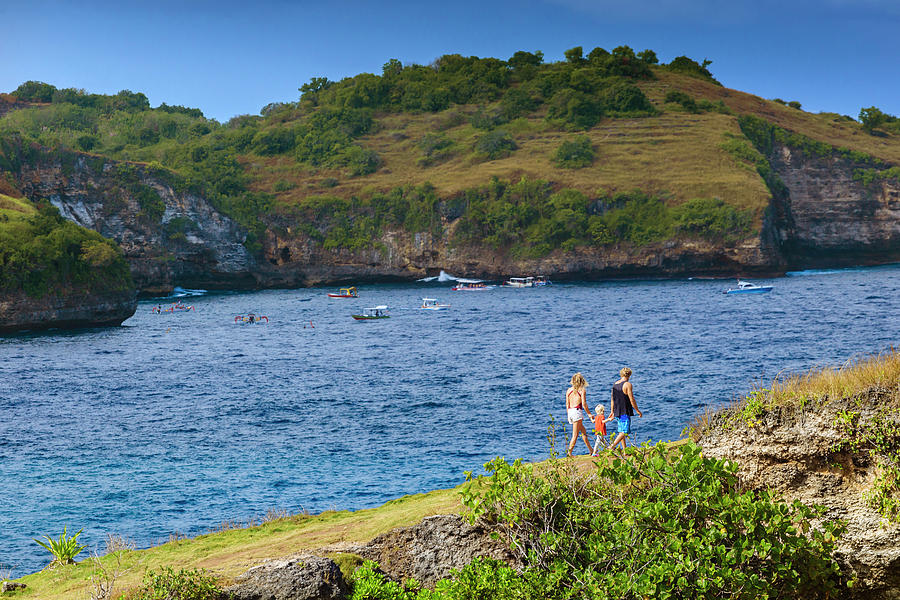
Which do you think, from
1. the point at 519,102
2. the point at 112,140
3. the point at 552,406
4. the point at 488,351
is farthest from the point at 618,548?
the point at 112,140

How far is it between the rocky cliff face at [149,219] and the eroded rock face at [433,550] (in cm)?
13927

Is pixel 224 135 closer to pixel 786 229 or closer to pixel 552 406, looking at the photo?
pixel 786 229

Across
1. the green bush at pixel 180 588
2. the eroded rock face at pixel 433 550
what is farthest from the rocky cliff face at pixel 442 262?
the green bush at pixel 180 588

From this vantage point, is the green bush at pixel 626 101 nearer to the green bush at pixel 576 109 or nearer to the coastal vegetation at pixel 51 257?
the green bush at pixel 576 109

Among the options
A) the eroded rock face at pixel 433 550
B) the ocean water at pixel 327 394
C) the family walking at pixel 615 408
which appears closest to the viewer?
the eroded rock face at pixel 433 550

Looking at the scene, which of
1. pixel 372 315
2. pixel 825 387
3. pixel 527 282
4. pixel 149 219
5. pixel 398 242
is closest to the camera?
pixel 825 387

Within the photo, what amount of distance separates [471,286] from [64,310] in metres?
77.2

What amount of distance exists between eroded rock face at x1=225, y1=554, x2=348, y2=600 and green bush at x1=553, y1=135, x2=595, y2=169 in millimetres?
161821

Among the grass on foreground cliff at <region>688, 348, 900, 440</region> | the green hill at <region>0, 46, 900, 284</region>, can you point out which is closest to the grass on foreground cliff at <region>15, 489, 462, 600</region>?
the grass on foreground cliff at <region>688, 348, 900, 440</region>

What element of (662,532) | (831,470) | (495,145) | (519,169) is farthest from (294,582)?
(495,145)

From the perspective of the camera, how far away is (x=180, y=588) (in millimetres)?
11688

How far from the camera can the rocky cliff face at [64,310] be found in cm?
7925

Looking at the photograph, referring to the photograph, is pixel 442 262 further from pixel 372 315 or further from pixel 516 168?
pixel 372 315

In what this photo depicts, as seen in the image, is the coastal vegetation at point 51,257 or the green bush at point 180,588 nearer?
the green bush at point 180,588
